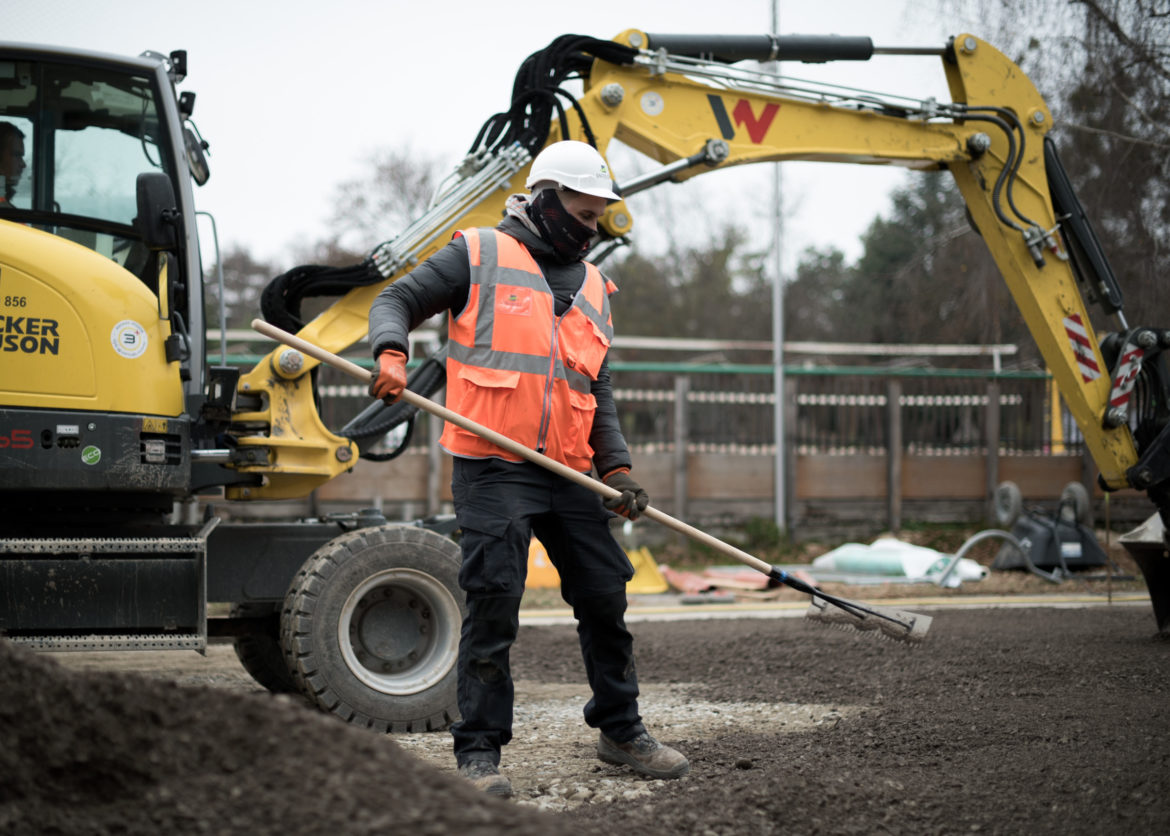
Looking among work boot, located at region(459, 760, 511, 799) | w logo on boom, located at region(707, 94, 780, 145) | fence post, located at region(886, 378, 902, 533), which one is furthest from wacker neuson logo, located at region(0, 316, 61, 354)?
fence post, located at region(886, 378, 902, 533)

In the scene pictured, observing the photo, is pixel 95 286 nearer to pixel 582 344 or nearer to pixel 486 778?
pixel 582 344

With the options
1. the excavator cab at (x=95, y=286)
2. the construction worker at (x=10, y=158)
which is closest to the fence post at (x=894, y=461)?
the excavator cab at (x=95, y=286)

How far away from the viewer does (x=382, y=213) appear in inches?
1033

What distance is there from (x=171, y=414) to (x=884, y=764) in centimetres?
323

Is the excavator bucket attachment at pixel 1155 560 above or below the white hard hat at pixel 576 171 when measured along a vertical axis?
below

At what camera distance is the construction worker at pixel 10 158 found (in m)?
5.01

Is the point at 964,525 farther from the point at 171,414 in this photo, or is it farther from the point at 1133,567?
the point at 171,414

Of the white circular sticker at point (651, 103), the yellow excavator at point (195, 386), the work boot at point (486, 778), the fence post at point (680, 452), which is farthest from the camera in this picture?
the fence post at point (680, 452)

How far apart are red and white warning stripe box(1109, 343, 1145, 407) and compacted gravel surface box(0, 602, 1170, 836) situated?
1549mm

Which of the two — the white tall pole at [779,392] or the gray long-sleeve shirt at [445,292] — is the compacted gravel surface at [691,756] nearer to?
the gray long-sleeve shirt at [445,292]

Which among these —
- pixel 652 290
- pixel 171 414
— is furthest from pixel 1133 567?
pixel 652 290

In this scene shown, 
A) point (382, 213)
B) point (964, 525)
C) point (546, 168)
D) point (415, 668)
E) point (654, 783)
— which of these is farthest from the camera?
point (382, 213)

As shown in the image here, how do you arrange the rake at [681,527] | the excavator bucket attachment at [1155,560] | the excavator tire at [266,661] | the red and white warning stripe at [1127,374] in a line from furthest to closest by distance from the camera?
the red and white warning stripe at [1127,374], the excavator bucket attachment at [1155,560], the excavator tire at [266,661], the rake at [681,527]

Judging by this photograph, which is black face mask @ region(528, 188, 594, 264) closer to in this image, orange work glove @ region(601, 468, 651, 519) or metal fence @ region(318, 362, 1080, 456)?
orange work glove @ region(601, 468, 651, 519)
